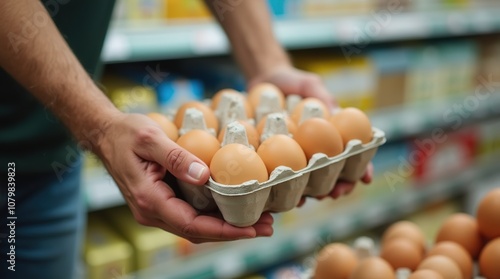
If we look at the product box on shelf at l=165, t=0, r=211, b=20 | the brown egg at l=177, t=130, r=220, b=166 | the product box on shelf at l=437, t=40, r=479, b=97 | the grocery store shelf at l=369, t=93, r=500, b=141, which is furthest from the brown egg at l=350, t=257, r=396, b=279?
the product box on shelf at l=437, t=40, r=479, b=97

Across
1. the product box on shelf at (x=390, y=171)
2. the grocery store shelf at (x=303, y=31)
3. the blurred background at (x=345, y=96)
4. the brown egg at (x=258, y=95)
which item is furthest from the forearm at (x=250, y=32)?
the product box on shelf at (x=390, y=171)

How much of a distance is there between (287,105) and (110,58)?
0.56 meters

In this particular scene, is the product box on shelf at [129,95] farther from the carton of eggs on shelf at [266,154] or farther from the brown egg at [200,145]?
the brown egg at [200,145]

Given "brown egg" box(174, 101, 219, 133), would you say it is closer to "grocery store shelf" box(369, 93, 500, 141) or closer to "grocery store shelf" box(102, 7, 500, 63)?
"grocery store shelf" box(102, 7, 500, 63)

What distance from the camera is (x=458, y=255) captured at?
828 mm

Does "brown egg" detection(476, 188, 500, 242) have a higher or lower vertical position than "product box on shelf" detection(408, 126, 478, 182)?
higher

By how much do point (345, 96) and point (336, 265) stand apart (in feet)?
3.74

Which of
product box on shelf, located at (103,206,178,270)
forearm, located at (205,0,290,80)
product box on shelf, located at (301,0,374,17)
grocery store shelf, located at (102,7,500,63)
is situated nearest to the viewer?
forearm, located at (205,0,290,80)

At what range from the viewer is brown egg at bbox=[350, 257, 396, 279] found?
2.60ft

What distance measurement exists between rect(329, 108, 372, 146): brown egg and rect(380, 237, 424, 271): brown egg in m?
0.18

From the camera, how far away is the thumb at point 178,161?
0.65 m

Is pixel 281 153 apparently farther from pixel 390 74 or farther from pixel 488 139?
pixel 488 139

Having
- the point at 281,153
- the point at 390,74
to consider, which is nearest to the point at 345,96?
the point at 390,74

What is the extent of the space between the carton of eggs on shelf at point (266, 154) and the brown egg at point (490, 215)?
0.19 metres
